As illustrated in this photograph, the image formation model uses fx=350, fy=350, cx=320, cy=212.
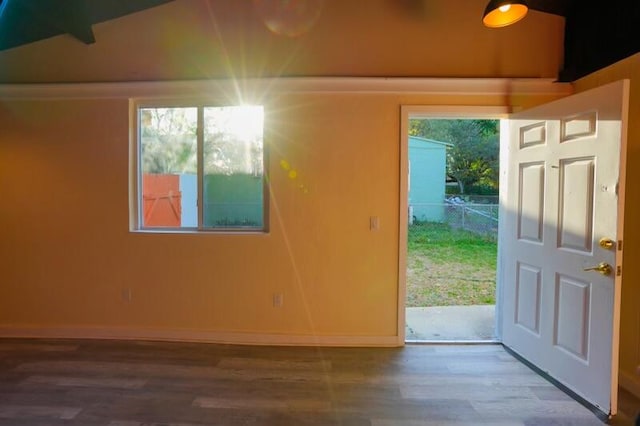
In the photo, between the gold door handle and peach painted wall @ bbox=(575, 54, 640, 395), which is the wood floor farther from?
the gold door handle

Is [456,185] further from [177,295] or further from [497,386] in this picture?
[177,295]

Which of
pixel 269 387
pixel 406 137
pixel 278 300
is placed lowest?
pixel 269 387

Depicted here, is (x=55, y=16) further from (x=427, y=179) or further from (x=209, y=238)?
(x=427, y=179)

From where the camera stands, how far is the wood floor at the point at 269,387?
2.04 metres

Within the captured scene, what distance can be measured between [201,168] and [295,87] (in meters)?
1.09

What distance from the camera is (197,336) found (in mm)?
3090

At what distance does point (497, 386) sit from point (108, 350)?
9.89 ft

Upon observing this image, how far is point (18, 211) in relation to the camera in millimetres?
3150

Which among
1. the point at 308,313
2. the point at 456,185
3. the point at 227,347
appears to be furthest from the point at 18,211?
the point at 456,185

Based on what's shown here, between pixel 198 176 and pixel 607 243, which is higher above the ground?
pixel 198 176

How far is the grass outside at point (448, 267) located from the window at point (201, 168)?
2.43 metres

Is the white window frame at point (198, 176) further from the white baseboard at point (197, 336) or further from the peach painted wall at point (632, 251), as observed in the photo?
the peach painted wall at point (632, 251)

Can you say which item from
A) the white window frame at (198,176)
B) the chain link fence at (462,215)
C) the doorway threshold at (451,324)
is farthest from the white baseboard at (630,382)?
the chain link fence at (462,215)

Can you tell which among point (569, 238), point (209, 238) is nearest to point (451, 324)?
point (569, 238)
